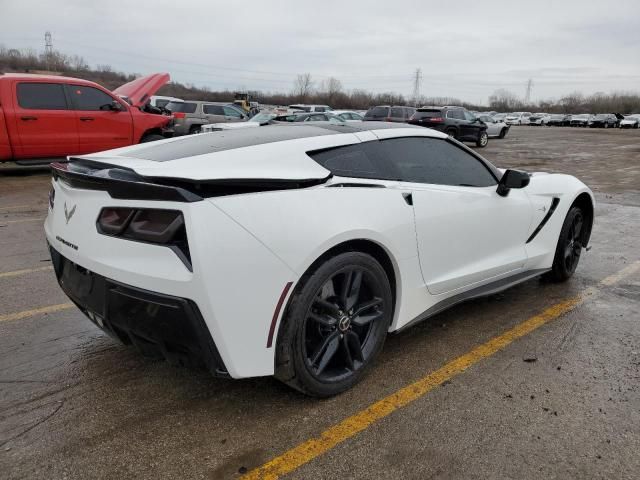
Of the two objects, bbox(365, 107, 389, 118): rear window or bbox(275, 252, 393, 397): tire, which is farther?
bbox(365, 107, 389, 118): rear window

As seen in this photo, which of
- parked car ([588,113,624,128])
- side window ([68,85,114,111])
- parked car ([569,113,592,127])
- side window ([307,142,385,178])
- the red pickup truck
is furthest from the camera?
parked car ([569,113,592,127])

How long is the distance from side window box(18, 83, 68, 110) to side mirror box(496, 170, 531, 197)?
9652mm

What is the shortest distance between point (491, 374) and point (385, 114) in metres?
22.3

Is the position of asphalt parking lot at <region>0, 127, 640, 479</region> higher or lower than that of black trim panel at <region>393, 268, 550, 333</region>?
lower

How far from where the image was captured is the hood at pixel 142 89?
506 inches

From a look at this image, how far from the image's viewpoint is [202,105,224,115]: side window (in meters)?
19.0

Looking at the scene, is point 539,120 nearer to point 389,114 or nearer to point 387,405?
point 389,114

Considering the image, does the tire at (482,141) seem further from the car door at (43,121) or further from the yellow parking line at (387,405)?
the yellow parking line at (387,405)

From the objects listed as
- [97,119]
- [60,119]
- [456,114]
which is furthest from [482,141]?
[60,119]

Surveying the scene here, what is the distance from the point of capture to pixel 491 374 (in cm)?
304

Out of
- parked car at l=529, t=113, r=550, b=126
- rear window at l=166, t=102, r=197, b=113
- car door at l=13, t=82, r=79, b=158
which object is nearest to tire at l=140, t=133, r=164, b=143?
car door at l=13, t=82, r=79, b=158

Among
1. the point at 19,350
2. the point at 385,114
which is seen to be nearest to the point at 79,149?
the point at 19,350

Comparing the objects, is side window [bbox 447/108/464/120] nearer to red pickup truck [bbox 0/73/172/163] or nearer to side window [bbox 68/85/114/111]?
red pickup truck [bbox 0/73/172/163]

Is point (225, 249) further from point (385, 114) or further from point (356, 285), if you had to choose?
point (385, 114)
